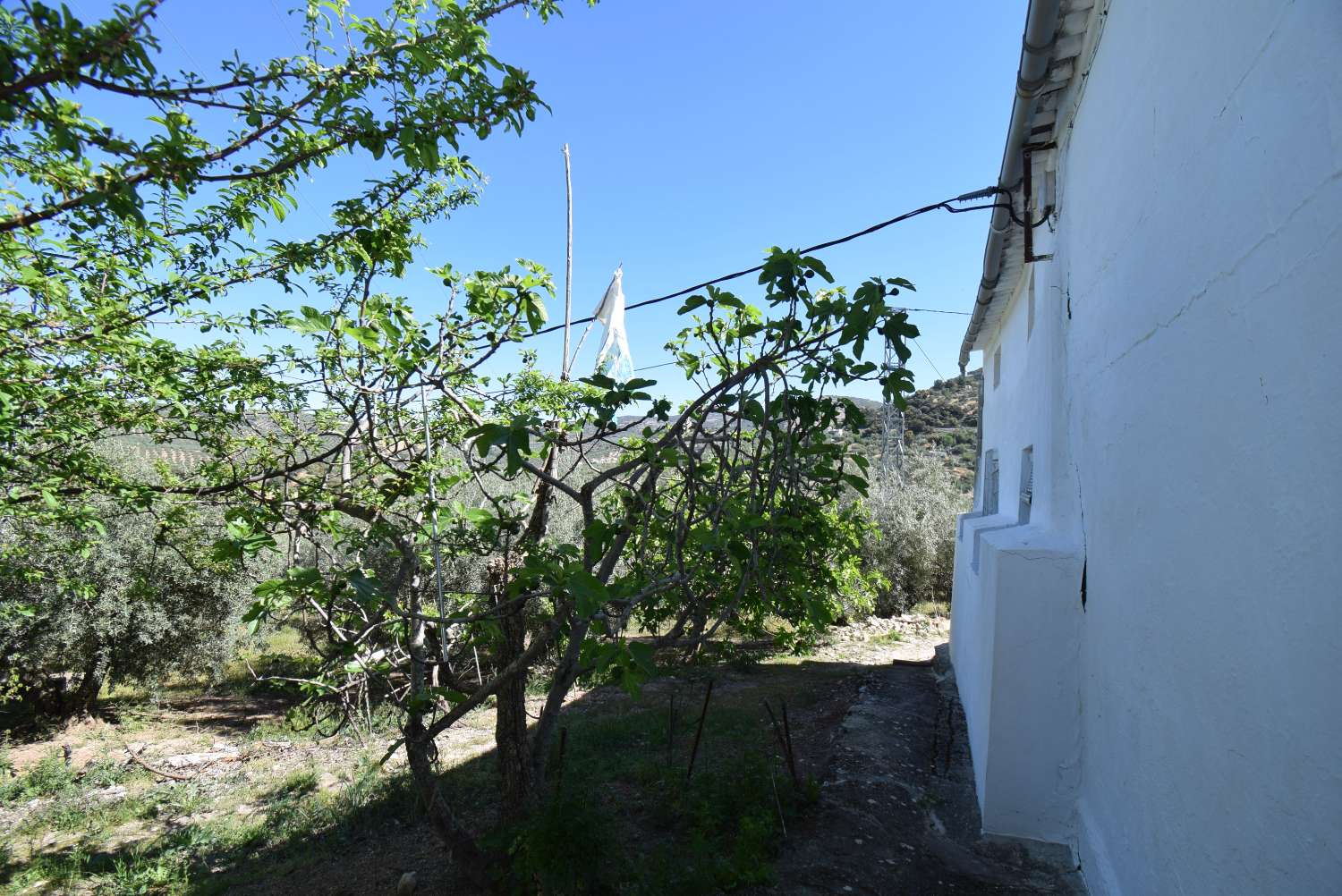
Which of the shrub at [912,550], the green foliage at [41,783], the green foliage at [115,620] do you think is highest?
the shrub at [912,550]

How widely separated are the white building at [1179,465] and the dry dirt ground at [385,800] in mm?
632

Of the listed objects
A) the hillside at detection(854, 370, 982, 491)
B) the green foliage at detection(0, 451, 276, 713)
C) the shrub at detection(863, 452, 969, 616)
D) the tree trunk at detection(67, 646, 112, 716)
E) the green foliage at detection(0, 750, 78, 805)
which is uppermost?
the hillside at detection(854, 370, 982, 491)

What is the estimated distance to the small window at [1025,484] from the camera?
491cm

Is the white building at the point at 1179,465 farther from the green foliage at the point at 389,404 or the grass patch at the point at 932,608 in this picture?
the grass patch at the point at 932,608

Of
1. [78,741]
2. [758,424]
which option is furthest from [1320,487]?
[78,741]

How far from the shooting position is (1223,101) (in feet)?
6.09

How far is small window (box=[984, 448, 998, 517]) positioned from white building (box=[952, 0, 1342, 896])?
8.51 ft

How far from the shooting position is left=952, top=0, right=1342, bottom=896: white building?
1.45m

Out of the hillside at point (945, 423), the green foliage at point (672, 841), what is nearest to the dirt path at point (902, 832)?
the green foliage at point (672, 841)

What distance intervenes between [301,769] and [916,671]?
25.2 ft

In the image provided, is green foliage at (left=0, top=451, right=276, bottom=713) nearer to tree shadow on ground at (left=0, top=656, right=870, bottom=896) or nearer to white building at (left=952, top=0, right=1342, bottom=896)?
tree shadow on ground at (left=0, top=656, right=870, bottom=896)

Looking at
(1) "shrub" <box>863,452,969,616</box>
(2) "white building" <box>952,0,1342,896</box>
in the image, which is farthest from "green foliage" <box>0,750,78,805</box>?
(1) "shrub" <box>863,452,969,616</box>

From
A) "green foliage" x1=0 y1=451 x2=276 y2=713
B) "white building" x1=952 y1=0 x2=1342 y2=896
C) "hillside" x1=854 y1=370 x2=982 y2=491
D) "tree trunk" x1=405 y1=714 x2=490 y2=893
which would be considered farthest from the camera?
"hillside" x1=854 y1=370 x2=982 y2=491

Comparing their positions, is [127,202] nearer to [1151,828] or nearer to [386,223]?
[386,223]
